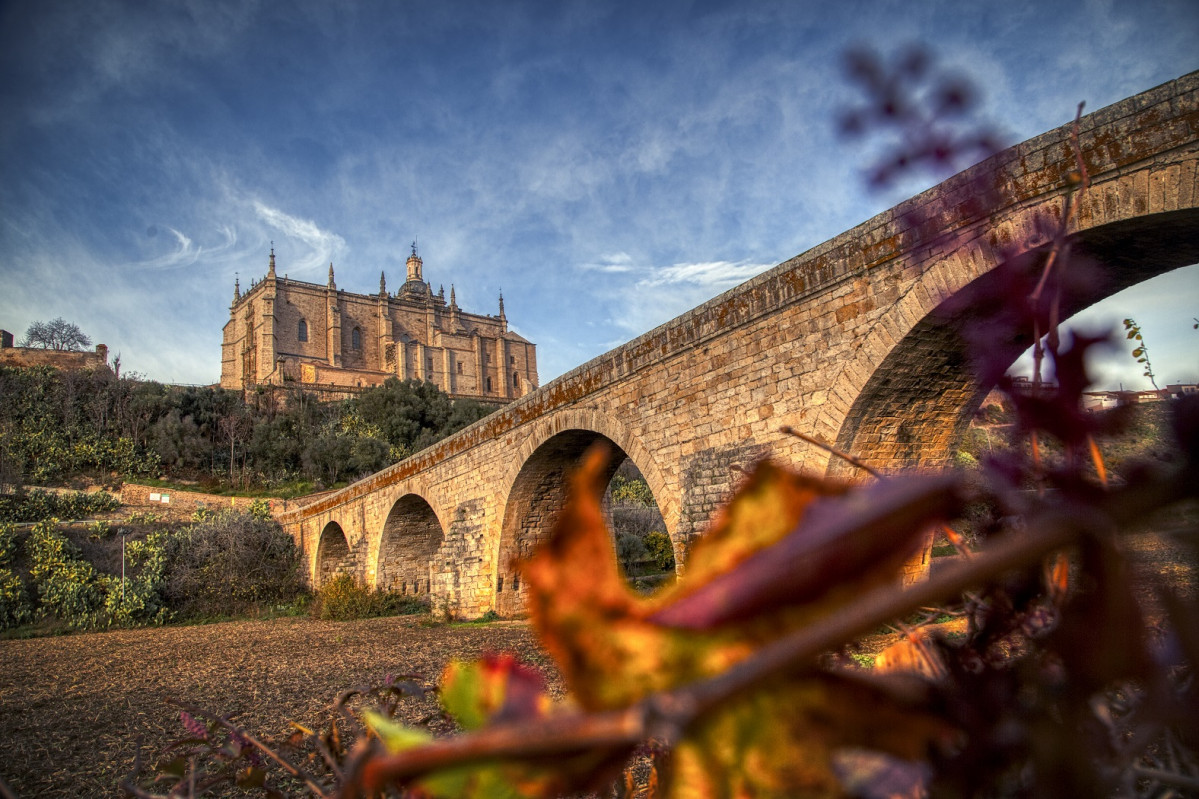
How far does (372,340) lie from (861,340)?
181 feet

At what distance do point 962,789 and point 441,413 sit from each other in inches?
1461

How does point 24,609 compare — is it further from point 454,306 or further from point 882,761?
point 454,306

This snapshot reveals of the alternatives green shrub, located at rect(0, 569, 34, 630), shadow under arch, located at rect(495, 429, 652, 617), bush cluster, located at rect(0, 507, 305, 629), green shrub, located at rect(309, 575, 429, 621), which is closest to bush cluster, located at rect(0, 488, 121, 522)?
bush cluster, located at rect(0, 507, 305, 629)

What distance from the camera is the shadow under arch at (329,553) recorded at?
21438 millimetres

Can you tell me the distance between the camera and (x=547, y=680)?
6395 mm

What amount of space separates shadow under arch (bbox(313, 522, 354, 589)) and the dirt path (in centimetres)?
700

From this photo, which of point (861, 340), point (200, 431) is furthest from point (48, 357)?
point (861, 340)

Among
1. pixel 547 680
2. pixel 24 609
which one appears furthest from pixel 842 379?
pixel 24 609

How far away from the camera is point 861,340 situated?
596 cm

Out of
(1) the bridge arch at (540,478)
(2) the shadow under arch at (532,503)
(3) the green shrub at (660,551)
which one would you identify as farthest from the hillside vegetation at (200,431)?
(1) the bridge arch at (540,478)

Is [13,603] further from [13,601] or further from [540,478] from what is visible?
[540,478]

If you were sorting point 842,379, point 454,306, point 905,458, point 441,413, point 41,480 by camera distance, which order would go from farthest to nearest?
1. point 454,306
2. point 441,413
3. point 41,480
4. point 905,458
5. point 842,379

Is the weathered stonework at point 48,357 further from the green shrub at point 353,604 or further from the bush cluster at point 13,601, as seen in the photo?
the green shrub at point 353,604

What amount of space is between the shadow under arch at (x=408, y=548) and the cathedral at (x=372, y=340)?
28.3 m
